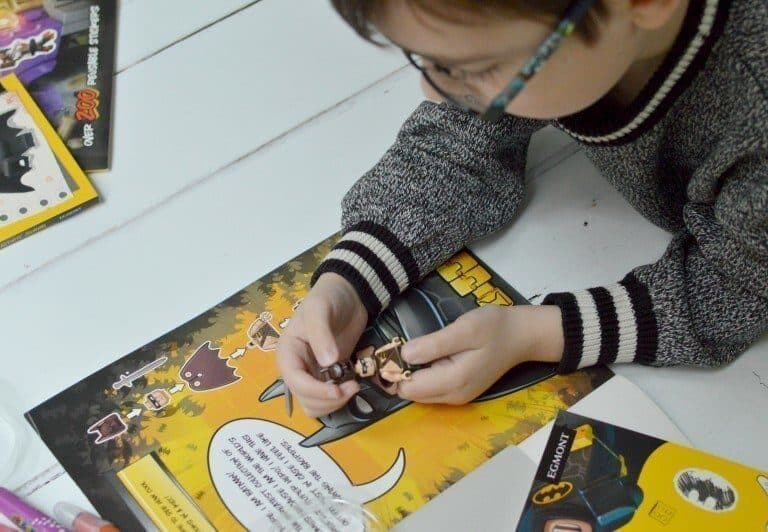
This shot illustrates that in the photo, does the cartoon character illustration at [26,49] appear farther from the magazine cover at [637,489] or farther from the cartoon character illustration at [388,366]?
the magazine cover at [637,489]

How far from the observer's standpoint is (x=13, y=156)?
2.43ft

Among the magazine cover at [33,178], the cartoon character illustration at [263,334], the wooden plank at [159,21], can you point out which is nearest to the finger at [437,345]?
the cartoon character illustration at [263,334]

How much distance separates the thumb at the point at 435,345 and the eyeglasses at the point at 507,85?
0.55 ft

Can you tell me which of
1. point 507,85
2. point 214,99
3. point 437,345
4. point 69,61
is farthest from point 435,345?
point 69,61

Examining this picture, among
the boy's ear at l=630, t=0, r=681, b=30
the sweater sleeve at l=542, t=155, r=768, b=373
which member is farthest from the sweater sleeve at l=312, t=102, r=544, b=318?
the boy's ear at l=630, t=0, r=681, b=30

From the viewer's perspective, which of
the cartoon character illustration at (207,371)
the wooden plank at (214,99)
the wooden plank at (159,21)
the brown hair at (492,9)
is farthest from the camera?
the wooden plank at (159,21)

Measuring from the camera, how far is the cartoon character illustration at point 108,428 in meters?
0.60

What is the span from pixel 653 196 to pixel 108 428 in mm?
445

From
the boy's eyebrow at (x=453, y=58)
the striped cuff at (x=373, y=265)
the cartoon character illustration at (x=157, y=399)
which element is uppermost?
the boy's eyebrow at (x=453, y=58)

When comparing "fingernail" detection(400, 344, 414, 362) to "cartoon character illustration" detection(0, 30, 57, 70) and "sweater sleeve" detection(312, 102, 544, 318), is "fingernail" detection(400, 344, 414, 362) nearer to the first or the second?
"sweater sleeve" detection(312, 102, 544, 318)

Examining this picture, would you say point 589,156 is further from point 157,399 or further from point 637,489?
point 157,399

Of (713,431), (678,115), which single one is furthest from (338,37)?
(713,431)

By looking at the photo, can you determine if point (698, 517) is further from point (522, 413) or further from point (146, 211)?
point (146, 211)

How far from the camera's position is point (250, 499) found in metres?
0.57
